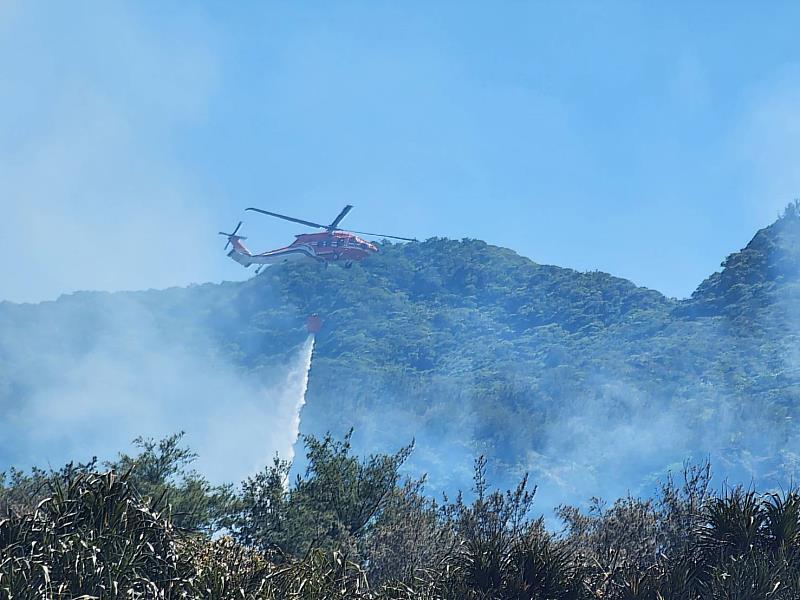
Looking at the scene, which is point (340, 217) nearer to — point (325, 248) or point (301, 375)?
point (325, 248)

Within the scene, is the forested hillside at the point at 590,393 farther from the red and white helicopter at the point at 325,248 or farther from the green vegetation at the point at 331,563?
the green vegetation at the point at 331,563

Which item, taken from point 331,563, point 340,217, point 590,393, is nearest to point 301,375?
point 590,393

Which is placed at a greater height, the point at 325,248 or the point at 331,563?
the point at 325,248

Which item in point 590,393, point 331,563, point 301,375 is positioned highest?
point 301,375

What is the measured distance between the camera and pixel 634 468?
138 m

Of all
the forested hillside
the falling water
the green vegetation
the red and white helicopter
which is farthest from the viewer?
the falling water

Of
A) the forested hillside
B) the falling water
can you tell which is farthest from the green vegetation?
the falling water

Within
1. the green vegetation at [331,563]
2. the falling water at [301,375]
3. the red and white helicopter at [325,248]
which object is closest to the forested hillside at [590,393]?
the falling water at [301,375]

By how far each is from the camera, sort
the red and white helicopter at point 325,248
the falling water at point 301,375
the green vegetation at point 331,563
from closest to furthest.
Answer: the green vegetation at point 331,563, the red and white helicopter at point 325,248, the falling water at point 301,375

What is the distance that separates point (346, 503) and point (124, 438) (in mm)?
140298

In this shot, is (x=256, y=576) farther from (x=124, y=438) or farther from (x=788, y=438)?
(x=124, y=438)

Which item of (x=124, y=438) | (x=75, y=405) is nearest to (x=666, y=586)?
(x=124, y=438)

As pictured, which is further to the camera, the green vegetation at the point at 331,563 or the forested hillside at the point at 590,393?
the forested hillside at the point at 590,393

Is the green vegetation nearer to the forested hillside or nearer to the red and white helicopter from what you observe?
the red and white helicopter
